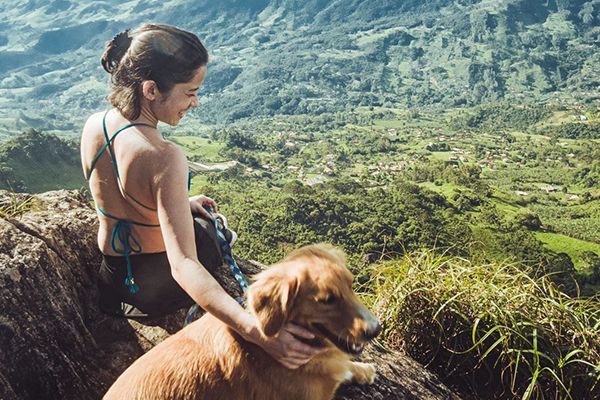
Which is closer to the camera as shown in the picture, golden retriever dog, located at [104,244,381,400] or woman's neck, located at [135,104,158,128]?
golden retriever dog, located at [104,244,381,400]

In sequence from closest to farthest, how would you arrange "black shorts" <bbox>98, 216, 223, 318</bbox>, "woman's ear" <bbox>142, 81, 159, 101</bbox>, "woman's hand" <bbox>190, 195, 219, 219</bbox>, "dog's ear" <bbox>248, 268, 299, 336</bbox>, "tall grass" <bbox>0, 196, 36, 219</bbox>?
"dog's ear" <bbox>248, 268, 299, 336</bbox>
"woman's ear" <bbox>142, 81, 159, 101</bbox>
"black shorts" <bbox>98, 216, 223, 318</bbox>
"tall grass" <bbox>0, 196, 36, 219</bbox>
"woman's hand" <bbox>190, 195, 219, 219</bbox>

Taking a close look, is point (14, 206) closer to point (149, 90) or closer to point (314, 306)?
point (149, 90)

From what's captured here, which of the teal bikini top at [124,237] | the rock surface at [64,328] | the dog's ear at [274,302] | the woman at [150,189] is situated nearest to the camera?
the dog's ear at [274,302]

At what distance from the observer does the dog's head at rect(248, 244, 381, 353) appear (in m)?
2.16

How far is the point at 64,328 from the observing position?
278 centimetres

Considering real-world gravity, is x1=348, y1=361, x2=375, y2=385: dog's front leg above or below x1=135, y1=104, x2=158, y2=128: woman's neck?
below

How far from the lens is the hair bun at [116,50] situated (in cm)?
272

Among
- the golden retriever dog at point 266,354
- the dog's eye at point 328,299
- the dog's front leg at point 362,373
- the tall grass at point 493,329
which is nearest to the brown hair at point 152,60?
A: the golden retriever dog at point 266,354

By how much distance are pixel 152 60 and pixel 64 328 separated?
1560 millimetres

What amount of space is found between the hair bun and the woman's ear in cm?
23

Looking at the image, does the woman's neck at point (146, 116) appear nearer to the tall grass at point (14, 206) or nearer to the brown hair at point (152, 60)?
the brown hair at point (152, 60)

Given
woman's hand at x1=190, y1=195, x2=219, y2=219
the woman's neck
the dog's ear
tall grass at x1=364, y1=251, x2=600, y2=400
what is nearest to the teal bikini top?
the woman's neck

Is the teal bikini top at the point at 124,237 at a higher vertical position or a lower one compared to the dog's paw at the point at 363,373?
higher

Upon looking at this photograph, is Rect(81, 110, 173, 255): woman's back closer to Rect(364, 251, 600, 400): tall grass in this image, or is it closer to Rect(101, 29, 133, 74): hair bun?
Rect(101, 29, 133, 74): hair bun
